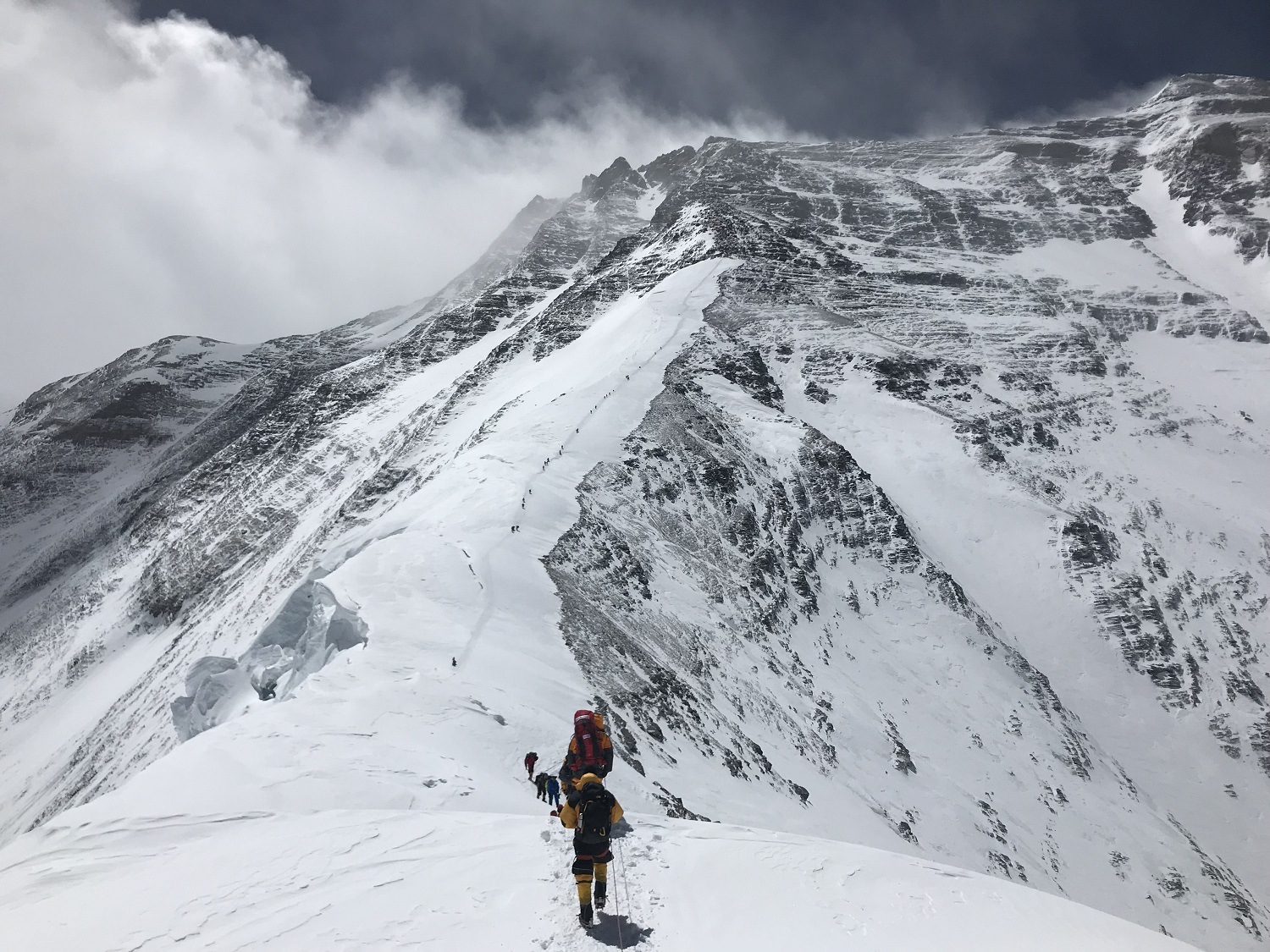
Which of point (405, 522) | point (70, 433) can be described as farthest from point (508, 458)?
point (70, 433)

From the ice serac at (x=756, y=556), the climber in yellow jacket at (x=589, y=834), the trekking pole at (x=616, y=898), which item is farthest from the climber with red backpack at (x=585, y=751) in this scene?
the ice serac at (x=756, y=556)

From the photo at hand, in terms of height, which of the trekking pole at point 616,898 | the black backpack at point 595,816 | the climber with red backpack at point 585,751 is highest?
the climber with red backpack at point 585,751

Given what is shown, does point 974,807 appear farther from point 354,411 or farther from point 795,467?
point 354,411

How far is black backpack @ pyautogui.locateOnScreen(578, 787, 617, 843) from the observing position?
24.1 feet

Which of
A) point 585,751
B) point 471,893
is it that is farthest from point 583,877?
point 585,751

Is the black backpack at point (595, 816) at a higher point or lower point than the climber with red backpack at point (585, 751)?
lower

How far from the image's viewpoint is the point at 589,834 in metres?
7.33

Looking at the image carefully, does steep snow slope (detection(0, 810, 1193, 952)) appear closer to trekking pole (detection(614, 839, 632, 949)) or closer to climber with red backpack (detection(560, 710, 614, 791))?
trekking pole (detection(614, 839, 632, 949))

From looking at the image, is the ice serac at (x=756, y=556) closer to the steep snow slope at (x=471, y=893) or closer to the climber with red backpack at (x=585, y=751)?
the steep snow slope at (x=471, y=893)

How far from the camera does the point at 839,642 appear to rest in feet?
120

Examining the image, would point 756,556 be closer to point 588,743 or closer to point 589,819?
point 588,743

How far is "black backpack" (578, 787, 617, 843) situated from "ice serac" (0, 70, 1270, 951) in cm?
119

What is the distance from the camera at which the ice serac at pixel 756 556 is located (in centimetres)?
1797

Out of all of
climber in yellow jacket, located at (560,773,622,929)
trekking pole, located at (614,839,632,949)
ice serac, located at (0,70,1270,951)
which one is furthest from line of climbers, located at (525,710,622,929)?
ice serac, located at (0,70,1270,951)
